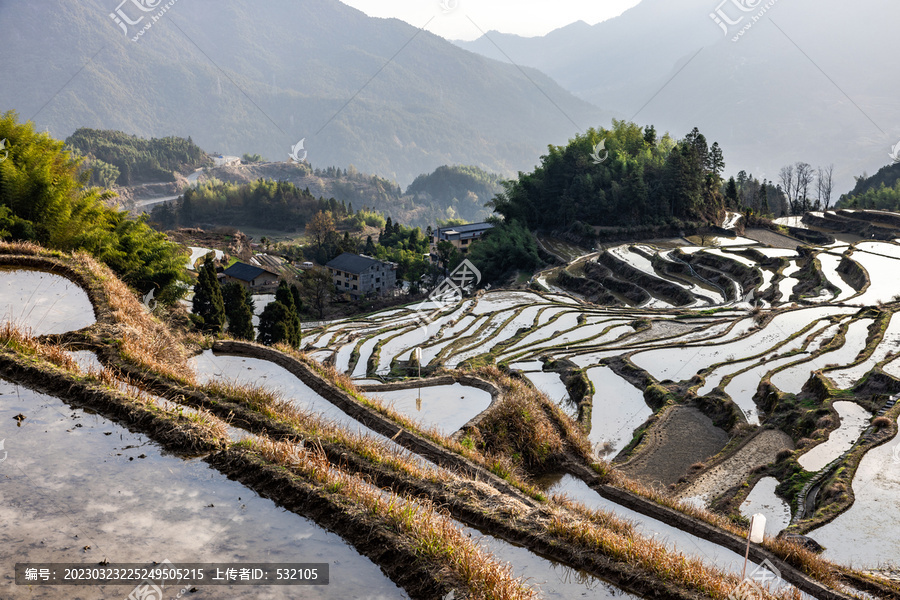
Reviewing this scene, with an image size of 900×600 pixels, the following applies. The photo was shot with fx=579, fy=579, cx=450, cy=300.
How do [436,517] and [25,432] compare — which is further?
[25,432]

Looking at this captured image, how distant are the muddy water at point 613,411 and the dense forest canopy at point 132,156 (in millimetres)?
116777

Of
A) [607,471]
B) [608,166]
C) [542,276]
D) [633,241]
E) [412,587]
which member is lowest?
[607,471]

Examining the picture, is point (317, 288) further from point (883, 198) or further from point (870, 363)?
point (883, 198)

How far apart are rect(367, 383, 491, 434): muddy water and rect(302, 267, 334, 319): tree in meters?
31.7

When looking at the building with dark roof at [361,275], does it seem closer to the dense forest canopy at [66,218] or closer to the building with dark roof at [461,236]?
the building with dark roof at [461,236]

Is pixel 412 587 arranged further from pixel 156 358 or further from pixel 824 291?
pixel 824 291

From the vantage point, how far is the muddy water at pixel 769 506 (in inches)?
412

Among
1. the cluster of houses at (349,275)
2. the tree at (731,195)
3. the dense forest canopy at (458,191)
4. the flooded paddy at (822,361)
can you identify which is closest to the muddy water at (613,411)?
the flooded paddy at (822,361)

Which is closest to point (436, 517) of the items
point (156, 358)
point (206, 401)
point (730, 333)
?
point (206, 401)

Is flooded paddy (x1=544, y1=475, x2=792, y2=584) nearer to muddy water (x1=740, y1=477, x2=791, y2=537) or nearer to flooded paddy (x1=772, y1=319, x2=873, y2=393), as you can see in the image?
muddy water (x1=740, y1=477, x2=791, y2=537)

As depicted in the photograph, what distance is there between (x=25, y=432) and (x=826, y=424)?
15.3 metres

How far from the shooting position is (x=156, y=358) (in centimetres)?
902

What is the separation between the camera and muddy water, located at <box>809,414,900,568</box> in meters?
9.00

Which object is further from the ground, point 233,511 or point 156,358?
point 156,358
